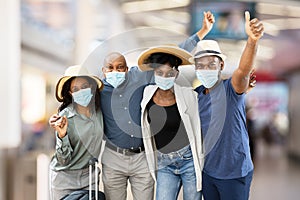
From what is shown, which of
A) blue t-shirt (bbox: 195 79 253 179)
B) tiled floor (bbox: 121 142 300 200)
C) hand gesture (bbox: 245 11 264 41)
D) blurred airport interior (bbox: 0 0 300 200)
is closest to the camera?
hand gesture (bbox: 245 11 264 41)

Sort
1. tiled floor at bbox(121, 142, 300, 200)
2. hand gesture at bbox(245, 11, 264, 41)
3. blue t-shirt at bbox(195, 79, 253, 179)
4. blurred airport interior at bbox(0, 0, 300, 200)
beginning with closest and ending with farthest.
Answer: hand gesture at bbox(245, 11, 264, 41)
blue t-shirt at bbox(195, 79, 253, 179)
blurred airport interior at bbox(0, 0, 300, 200)
tiled floor at bbox(121, 142, 300, 200)

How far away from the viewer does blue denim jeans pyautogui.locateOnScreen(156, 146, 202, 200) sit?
1.48m

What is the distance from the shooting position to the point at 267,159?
11711 mm

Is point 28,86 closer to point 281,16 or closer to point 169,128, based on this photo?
point 281,16

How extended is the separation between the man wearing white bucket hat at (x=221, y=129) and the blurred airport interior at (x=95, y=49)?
0.25 ft

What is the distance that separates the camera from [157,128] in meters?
1.48

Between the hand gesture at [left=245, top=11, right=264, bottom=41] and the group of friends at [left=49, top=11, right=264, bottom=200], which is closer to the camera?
the hand gesture at [left=245, top=11, right=264, bottom=41]

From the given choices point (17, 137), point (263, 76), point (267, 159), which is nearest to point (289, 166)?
point (267, 159)

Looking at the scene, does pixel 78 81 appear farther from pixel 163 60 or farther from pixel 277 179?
pixel 277 179

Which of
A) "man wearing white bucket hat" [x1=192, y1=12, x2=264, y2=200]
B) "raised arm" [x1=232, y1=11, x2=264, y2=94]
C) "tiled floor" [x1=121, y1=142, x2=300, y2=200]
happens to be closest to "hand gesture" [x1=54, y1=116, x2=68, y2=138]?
"man wearing white bucket hat" [x1=192, y1=12, x2=264, y2=200]

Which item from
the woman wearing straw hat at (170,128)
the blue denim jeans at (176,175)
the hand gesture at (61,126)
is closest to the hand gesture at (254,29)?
the woman wearing straw hat at (170,128)

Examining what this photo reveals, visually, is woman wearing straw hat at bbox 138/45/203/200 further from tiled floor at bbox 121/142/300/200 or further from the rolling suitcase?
tiled floor at bbox 121/142/300/200

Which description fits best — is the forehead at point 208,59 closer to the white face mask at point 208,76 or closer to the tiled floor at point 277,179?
the white face mask at point 208,76

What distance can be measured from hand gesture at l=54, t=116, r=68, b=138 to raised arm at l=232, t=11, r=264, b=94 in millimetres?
587
